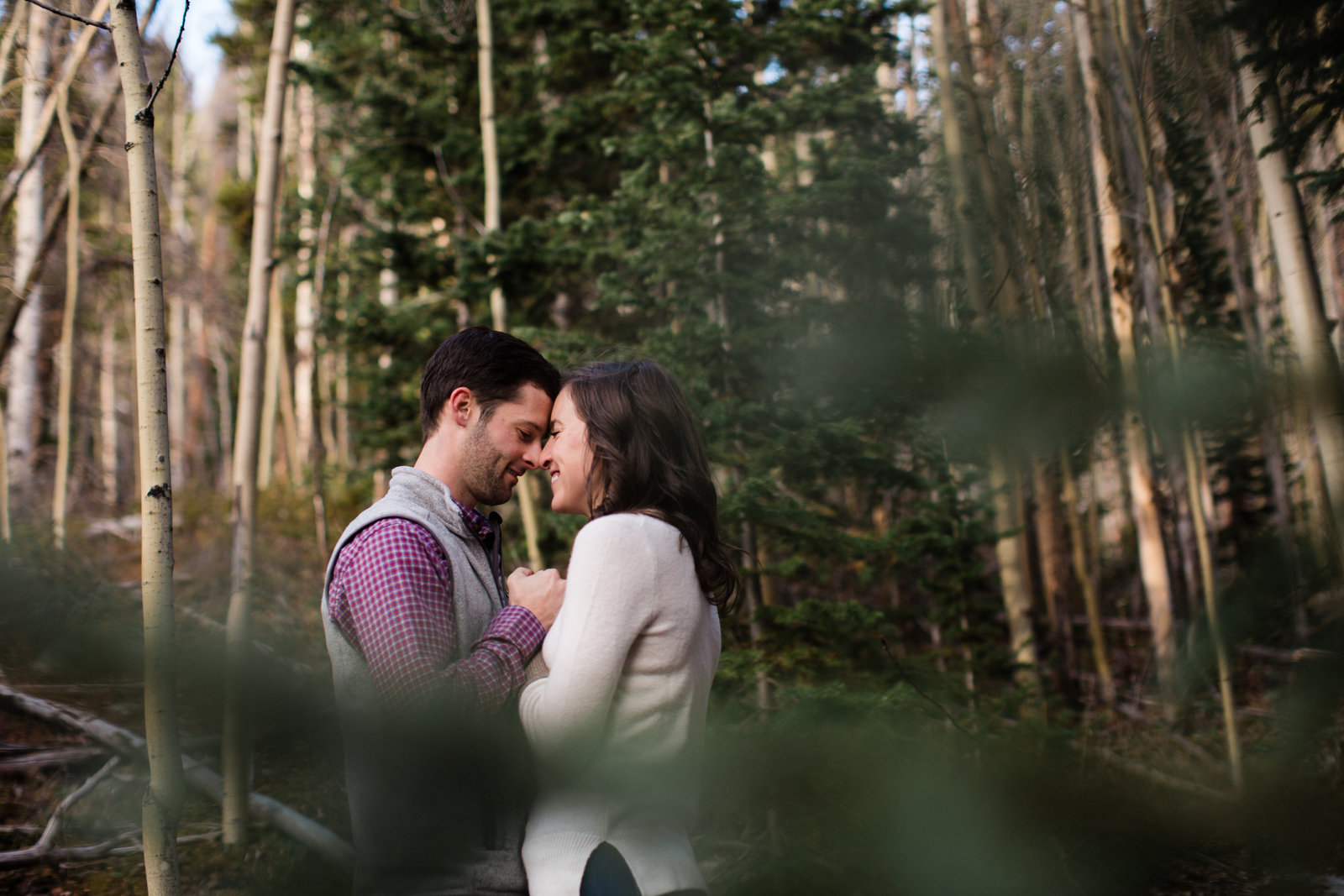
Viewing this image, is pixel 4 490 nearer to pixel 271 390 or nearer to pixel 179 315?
pixel 271 390

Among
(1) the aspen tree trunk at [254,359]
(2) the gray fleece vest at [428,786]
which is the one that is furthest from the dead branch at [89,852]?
(2) the gray fleece vest at [428,786]

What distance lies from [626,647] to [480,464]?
0.80 meters

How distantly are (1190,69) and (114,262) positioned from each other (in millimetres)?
10842

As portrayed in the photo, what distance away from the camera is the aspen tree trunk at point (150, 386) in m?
1.40

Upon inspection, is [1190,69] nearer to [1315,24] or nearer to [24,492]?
[1315,24]

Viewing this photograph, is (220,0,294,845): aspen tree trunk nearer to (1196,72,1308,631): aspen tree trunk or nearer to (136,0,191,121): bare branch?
(136,0,191,121): bare branch

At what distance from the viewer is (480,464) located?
1871mm

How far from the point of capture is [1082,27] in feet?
2.91

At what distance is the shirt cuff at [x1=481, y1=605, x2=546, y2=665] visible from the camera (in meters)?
1.32

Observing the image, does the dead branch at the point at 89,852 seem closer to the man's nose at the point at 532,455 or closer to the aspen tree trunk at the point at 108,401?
the man's nose at the point at 532,455

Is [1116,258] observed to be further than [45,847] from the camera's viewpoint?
No

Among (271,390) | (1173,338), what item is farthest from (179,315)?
(1173,338)

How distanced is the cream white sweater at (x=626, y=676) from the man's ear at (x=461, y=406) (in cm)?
66

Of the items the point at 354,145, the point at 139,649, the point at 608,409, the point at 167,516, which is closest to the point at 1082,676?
the point at 608,409
